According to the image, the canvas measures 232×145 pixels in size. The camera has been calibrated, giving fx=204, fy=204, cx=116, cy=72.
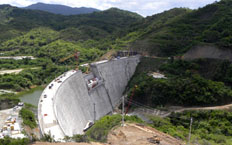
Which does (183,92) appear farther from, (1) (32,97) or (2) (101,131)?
(1) (32,97)

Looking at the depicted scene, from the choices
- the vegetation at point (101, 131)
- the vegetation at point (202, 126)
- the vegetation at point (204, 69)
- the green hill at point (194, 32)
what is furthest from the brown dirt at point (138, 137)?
the green hill at point (194, 32)

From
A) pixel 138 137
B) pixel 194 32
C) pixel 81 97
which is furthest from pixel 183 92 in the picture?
pixel 194 32

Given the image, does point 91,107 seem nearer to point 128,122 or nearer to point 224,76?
point 128,122

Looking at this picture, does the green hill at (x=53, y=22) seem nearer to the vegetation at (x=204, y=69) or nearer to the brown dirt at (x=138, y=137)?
the vegetation at (x=204, y=69)

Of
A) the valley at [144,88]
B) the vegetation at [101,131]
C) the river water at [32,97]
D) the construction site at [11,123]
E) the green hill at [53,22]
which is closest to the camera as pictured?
the vegetation at [101,131]

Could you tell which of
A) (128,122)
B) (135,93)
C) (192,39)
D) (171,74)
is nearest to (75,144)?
(128,122)

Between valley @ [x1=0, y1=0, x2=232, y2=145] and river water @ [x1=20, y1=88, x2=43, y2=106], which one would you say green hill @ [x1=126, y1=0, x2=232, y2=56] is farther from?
river water @ [x1=20, y1=88, x2=43, y2=106]
